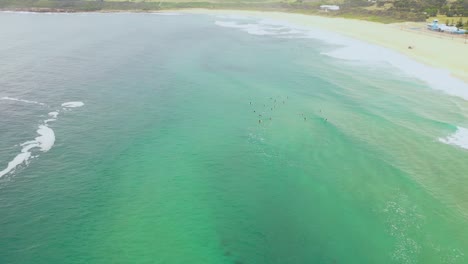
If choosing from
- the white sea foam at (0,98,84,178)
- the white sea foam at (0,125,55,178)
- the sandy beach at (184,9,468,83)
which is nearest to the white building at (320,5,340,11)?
the sandy beach at (184,9,468,83)

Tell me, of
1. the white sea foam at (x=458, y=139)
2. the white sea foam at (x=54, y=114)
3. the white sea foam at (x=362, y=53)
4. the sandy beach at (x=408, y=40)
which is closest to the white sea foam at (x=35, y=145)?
the white sea foam at (x=54, y=114)

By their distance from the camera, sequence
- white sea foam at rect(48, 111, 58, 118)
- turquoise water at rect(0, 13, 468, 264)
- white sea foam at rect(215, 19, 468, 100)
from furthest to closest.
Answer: white sea foam at rect(215, 19, 468, 100) → white sea foam at rect(48, 111, 58, 118) → turquoise water at rect(0, 13, 468, 264)

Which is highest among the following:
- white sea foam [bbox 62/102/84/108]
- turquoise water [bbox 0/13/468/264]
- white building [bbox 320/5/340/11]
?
white building [bbox 320/5/340/11]

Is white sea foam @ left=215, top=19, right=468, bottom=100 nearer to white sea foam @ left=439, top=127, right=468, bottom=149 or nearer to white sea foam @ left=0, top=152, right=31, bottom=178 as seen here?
white sea foam @ left=439, top=127, right=468, bottom=149

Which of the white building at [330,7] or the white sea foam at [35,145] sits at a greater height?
the white building at [330,7]

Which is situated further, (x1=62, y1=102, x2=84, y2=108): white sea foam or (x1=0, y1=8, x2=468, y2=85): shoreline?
(x1=0, y1=8, x2=468, y2=85): shoreline

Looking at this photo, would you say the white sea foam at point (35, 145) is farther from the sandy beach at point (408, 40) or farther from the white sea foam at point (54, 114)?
the sandy beach at point (408, 40)

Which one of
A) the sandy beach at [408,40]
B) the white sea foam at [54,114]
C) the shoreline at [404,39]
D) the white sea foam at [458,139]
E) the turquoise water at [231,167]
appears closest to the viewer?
the turquoise water at [231,167]
